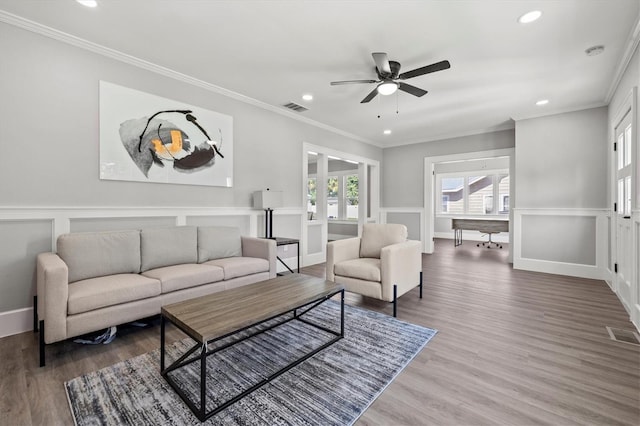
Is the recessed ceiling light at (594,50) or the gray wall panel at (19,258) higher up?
the recessed ceiling light at (594,50)

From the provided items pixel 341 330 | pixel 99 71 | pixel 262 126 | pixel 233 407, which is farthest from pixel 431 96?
pixel 233 407

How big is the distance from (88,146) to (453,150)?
6401 millimetres

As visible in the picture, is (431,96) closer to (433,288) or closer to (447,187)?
(433,288)

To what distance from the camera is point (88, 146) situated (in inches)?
114

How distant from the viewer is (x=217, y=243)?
349cm

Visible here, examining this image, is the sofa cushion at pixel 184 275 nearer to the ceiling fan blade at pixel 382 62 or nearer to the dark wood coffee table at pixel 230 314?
the dark wood coffee table at pixel 230 314

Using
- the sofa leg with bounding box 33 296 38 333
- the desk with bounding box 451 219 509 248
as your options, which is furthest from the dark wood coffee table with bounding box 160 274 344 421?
the desk with bounding box 451 219 509 248

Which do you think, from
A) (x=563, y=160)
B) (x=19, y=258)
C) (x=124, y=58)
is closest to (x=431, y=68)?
(x=124, y=58)

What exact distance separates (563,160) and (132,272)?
20.4ft

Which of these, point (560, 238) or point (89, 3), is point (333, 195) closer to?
point (560, 238)

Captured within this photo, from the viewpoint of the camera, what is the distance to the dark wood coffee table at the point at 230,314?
5.06ft

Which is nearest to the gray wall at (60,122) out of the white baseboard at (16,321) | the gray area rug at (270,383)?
the white baseboard at (16,321)

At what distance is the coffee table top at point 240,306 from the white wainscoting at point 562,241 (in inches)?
169

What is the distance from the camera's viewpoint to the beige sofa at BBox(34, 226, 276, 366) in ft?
6.75
